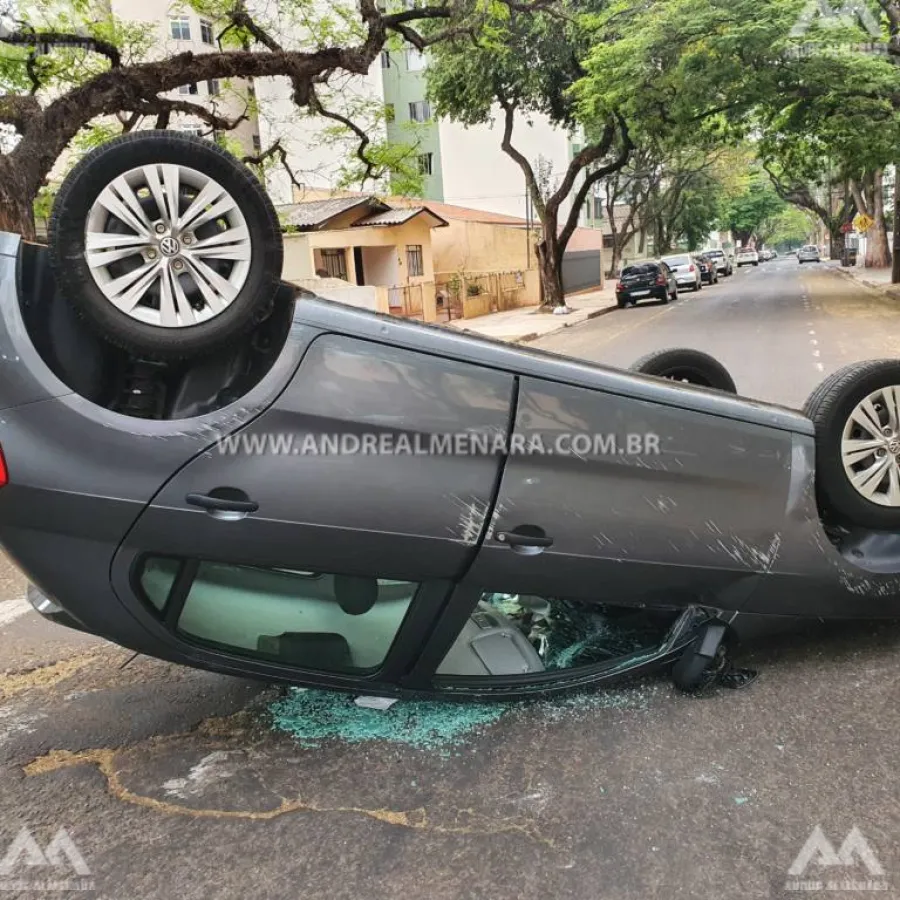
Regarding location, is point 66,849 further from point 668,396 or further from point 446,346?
point 668,396

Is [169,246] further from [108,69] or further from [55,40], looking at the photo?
[108,69]

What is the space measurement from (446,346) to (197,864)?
164cm

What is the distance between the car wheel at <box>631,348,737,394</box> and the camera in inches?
160

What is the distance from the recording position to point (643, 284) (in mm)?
30469

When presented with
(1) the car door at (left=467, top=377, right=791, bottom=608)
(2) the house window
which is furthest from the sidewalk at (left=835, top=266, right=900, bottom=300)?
(1) the car door at (left=467, top=377, right=791, bottom=608)

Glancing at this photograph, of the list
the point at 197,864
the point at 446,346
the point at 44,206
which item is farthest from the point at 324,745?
the point at 44,206

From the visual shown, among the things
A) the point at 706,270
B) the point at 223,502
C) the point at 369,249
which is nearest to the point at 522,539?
the point at 223,502

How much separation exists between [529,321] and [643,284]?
667 cm

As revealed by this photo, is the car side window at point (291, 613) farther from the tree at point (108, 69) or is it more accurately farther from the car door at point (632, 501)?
the tree at point (108, 69)

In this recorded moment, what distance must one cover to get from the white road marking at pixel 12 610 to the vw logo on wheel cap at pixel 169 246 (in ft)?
8.77

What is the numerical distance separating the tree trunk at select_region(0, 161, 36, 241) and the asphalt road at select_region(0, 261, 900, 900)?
851 cm

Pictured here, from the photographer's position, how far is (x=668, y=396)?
2.80 metres

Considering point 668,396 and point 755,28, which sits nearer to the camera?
point 668,396

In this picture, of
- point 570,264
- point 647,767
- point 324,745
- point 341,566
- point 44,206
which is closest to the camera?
point 341,566
